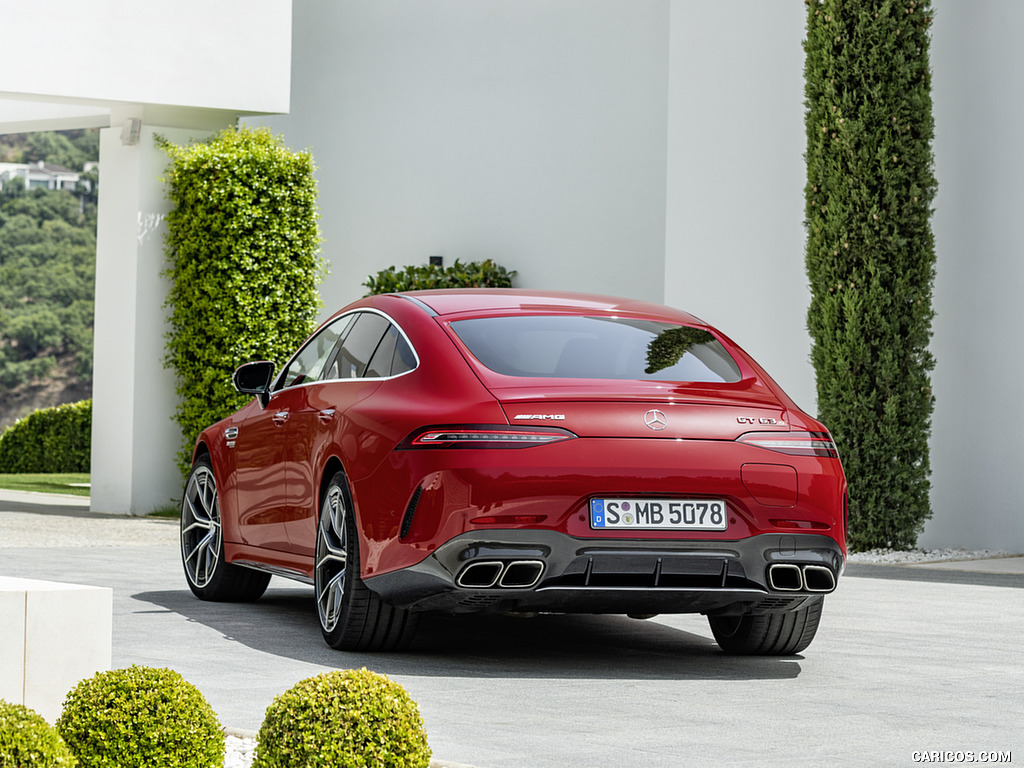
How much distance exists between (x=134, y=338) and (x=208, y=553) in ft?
23.9

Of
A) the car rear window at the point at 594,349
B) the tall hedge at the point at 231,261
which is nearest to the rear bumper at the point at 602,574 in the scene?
the car rear window at the point at 594,349

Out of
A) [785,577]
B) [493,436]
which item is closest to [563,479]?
[493,436]

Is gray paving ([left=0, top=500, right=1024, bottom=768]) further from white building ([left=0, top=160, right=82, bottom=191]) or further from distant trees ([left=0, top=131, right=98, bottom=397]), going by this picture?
white building ([left=0, top=160, right=82, bottom=191])

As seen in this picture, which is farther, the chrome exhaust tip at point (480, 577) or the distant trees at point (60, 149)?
the distant trees at point (60, 149)

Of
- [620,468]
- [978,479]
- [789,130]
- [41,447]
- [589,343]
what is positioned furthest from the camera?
[41,447]

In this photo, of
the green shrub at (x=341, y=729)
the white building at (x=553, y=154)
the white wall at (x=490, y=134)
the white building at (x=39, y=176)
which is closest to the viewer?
the green shrub at (x=341, y=729)

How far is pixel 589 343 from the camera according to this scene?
268 inches

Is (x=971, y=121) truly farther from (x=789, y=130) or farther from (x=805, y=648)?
(x=805, y=648)

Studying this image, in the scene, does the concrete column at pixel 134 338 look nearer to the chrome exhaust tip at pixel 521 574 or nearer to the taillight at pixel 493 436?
the taillight at pixel 493 436

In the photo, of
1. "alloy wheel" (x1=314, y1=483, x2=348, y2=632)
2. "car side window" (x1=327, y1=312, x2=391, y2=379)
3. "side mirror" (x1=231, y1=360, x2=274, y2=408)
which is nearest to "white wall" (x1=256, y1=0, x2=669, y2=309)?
"side mirror" (x1=231, y1=360, x2=274, y2=408)

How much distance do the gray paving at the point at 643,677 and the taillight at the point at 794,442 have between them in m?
0.93

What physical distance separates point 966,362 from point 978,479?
0.98 meters

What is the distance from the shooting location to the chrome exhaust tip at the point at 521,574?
603 cm

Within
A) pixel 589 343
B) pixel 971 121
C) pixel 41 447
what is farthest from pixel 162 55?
pixel 41 447
